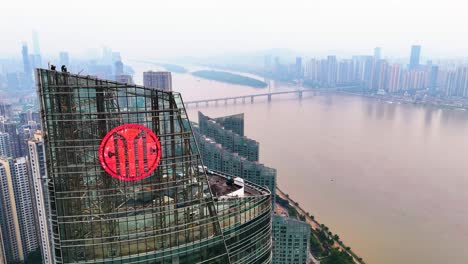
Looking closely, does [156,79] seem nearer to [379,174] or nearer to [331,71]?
[379,174]

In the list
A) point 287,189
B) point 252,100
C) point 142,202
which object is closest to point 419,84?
point 252,100

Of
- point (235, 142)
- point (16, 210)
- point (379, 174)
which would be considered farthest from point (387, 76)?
point (16, 210)

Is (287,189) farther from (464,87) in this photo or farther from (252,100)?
(464,87)

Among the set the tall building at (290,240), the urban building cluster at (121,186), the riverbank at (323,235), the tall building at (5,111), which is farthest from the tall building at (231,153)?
the tall building at (5,111)

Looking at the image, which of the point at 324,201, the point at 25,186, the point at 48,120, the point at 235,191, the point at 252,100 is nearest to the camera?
the point at 48,120

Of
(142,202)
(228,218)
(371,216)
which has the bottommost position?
(371,216)

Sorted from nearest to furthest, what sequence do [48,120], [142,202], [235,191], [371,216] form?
1. [48,120]
2. [142,202]
3. [235,191]
4. [371,216]

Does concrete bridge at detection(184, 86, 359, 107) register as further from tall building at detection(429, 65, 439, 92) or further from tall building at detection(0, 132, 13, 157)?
tall building at detection(0, 132, 13, 157)

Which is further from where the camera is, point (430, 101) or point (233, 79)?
point (233, 79)
